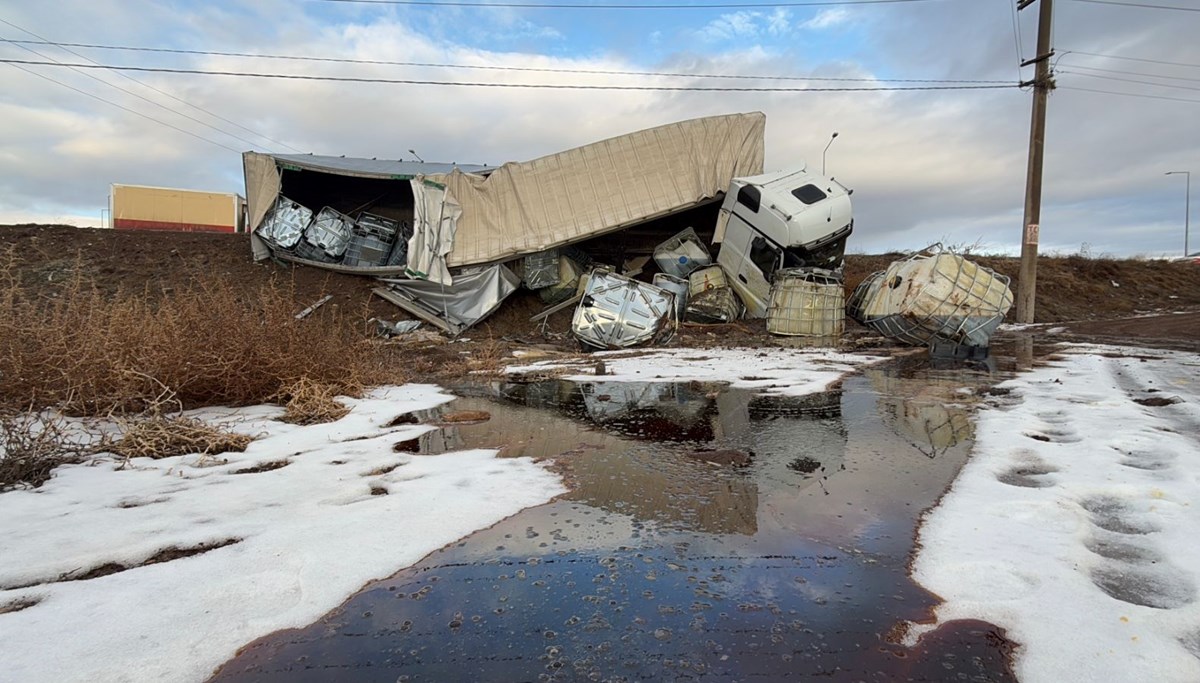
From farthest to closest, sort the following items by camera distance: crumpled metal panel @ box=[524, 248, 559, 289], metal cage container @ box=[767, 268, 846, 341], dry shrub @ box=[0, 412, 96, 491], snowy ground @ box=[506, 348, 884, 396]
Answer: crumpled metal panel @ box=[524, 248, 559, 289] < metal cage container @ box=[767, 268, 846, 341] < snowy ground @ box=[506, 348, 884, 396] < dry shrub @ box=[0, 412, 96, 491]

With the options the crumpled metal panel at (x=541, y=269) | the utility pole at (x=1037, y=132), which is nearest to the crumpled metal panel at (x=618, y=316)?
the crumpled metal panel at (x=541, y=269)

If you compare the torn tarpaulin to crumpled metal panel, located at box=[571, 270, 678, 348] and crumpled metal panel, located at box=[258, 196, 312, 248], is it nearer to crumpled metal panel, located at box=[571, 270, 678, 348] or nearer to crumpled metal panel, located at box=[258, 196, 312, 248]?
crumpled metal panel, located at box=[258, 196, 312, 248]

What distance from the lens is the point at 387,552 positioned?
110 inches

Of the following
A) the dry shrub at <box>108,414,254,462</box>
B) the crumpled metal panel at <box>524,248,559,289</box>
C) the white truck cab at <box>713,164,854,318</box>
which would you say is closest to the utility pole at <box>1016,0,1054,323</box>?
the white truck cab at <box>713,164,854,318</box>

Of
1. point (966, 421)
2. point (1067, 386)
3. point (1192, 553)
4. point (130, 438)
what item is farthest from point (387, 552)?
point (1067, 386)

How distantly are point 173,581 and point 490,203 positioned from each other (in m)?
12.2

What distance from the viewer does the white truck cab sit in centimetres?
1255

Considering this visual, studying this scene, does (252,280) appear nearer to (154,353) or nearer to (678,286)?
(678,286)

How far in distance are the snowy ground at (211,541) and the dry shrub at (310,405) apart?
94 cm

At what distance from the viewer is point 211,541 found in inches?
113

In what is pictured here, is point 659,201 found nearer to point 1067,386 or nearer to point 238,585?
point 1067,386

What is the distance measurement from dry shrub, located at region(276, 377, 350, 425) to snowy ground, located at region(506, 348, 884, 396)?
321 cm

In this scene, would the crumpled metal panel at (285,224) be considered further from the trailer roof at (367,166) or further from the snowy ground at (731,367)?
the snowy ground at (731,367)

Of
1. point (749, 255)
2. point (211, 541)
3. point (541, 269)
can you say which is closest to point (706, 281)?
point (749, 255)
